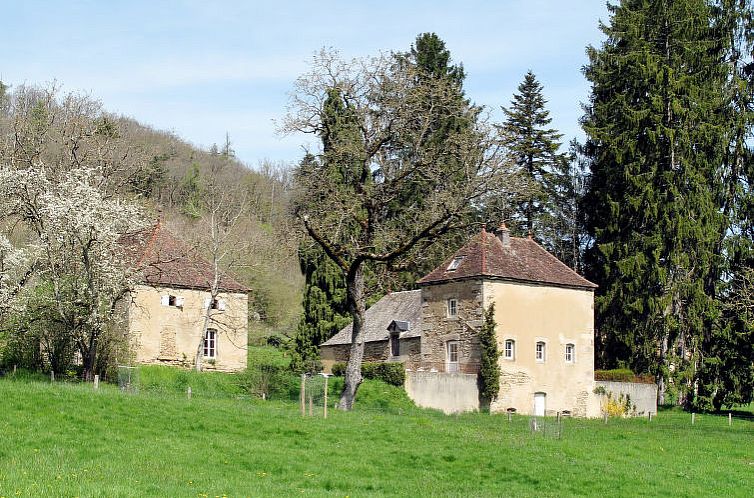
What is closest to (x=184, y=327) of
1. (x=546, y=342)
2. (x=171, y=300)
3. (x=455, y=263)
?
(x=171, y=300)

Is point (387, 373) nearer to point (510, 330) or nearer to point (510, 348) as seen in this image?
point (510, 348)

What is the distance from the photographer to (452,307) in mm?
44156

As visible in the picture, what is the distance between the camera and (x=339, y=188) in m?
38.5

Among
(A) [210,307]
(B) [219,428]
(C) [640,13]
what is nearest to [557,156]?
(C) [640,13]

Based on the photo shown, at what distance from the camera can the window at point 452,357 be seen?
43.8 m

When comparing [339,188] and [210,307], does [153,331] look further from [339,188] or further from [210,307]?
[339,188]

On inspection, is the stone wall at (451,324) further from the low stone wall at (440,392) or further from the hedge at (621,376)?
the hedge at (621,376)

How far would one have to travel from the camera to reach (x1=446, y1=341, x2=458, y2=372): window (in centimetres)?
4378

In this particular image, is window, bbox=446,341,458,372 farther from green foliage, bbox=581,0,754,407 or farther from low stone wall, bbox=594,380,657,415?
green foliage, bbox=581,0,754,407

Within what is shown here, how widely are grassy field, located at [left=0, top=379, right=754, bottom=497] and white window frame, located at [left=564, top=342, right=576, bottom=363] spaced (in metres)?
15.7

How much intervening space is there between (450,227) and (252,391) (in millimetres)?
11669

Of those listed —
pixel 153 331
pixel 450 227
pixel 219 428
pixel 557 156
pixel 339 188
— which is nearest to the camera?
pixel 219 428

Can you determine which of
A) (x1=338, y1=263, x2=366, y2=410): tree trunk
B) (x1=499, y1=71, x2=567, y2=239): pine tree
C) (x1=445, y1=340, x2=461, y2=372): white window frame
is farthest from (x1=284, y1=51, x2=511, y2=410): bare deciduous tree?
(x1=499, y1=71, x2=567, y2=239): pine tree

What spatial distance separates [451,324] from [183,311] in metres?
12.1
